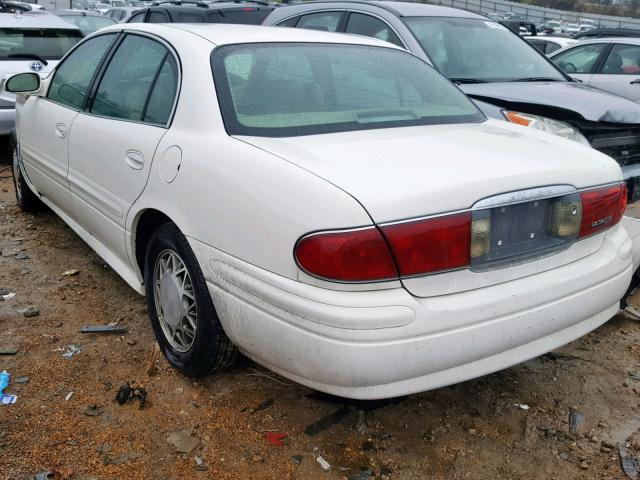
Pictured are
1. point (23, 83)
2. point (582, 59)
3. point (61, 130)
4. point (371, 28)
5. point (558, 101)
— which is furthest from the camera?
point (582, 59)

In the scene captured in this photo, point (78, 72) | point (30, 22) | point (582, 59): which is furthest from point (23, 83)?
point (582, 59)

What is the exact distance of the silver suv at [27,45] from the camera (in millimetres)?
7223

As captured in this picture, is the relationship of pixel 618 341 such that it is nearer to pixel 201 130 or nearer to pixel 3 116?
pixel 201 130

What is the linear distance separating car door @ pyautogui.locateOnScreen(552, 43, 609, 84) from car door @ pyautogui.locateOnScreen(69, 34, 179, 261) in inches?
261

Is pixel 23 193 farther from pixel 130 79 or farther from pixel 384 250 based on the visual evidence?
pixel 384 250

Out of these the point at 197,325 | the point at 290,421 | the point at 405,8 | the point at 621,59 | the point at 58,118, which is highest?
the point at 405,8

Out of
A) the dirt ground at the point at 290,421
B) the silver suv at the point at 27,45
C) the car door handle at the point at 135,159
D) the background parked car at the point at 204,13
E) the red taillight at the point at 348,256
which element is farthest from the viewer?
the background parked car at the point at 204,13

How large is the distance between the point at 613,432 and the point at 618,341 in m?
0.91

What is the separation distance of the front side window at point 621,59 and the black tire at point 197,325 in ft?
23.6

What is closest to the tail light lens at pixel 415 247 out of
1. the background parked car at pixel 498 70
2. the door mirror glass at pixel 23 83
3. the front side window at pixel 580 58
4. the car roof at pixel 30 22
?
the background parked car at pixel 498 70

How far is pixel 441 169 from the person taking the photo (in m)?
2.30

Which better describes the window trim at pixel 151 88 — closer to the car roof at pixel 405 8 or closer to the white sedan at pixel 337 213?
the white sedan at pixel 337 213

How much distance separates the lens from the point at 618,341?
351 centimetres

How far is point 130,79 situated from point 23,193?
2407 mm
